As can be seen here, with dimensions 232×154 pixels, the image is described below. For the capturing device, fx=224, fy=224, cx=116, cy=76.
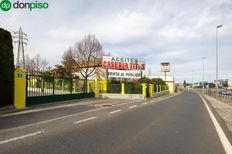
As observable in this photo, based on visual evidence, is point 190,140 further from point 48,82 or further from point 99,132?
point 48,82

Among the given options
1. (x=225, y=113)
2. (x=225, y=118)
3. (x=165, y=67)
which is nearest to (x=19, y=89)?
(x=225, y=118)

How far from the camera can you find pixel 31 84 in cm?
1545

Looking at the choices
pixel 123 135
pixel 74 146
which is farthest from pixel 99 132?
pixel 74 146

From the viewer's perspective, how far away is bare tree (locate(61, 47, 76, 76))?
48.2m

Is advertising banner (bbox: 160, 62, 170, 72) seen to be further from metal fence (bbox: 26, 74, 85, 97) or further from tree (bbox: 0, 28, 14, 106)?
tree (bbox: 0, 28, 14, 106)

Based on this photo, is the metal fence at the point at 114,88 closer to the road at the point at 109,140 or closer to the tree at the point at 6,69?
the tree at the point at 6,69

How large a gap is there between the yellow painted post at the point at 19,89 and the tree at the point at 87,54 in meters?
31.7

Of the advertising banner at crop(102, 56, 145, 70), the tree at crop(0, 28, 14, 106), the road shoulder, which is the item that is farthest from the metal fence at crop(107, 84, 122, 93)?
the tree at crop(0, 28, 14, 106)

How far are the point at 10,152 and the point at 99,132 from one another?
116 inches

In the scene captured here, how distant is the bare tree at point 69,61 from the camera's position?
48250 millimetres

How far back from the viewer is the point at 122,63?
1401 inches

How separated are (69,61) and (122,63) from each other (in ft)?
57.8

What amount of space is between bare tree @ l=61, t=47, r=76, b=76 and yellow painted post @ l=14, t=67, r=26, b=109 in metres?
34.0

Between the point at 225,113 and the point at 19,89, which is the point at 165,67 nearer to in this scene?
the point at 225,113
